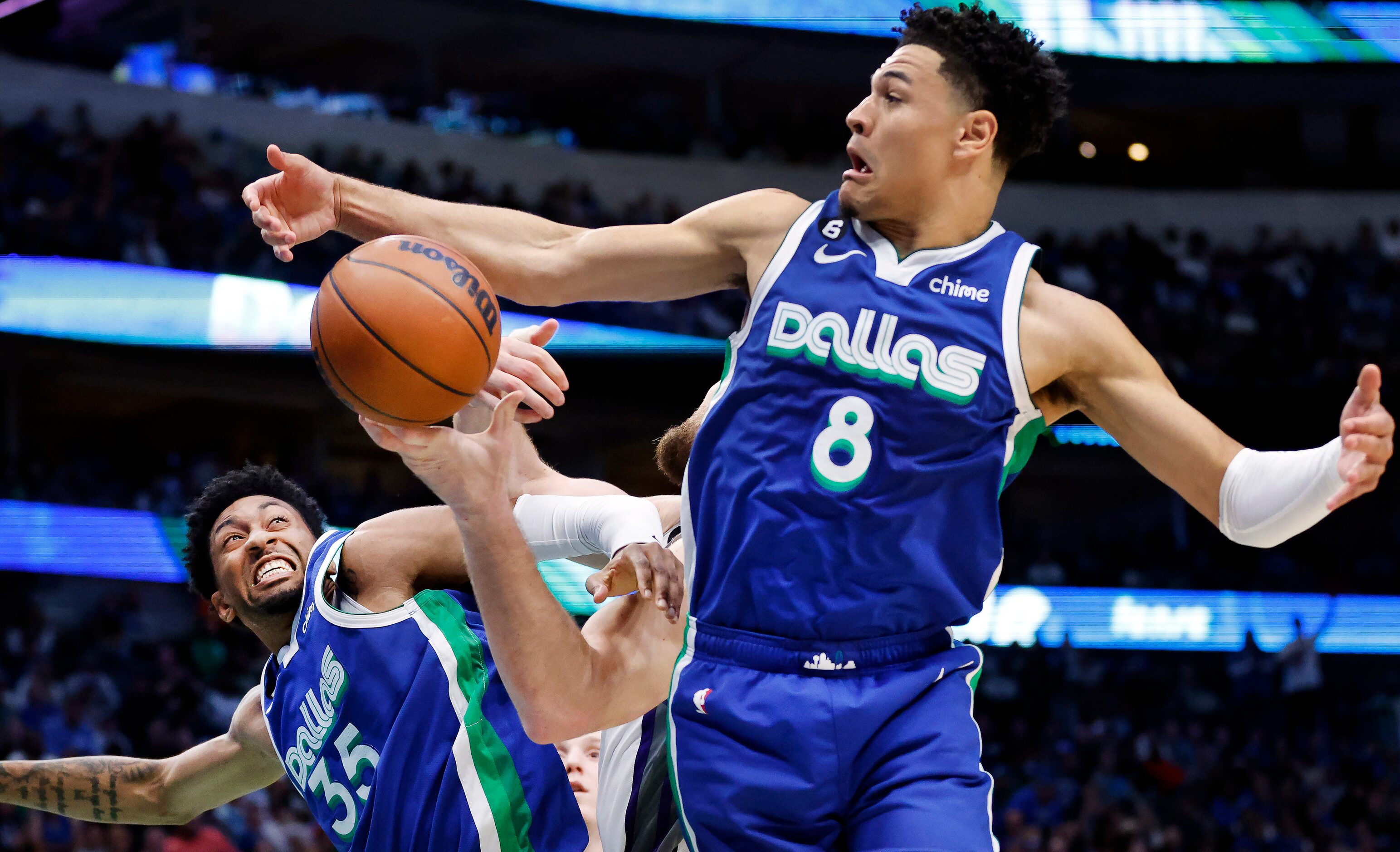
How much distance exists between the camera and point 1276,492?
8.42ft

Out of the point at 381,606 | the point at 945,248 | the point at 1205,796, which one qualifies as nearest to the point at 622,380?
the point at 1205,796

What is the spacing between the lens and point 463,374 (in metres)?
2.46

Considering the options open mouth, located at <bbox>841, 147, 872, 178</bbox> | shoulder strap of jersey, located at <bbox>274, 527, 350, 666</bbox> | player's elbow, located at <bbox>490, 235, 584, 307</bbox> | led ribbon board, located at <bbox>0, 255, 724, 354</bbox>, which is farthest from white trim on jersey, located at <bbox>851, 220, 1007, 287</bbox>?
led ribbon board, located at <bbox>0, 255, 724, 354</bbox>

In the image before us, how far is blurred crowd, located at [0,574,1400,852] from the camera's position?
33.7 ft

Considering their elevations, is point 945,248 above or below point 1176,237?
above

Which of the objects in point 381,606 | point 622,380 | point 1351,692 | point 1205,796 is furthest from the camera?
point 622,380

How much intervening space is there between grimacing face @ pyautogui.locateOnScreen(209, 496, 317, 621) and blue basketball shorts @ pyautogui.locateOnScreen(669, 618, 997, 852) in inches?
70.7

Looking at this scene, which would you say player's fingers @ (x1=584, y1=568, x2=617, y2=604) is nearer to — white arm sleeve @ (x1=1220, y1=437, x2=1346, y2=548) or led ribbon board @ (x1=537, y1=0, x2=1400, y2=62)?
white arm sleeve @ (x1=1220, y1=437, x2=1346, y2=548)

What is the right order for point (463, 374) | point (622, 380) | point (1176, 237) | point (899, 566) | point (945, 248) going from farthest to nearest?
point (1176, 237), point (622, 380), point (945, 248), point (899, 566), point (463, 374)

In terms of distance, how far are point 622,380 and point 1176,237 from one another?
25.3 ft

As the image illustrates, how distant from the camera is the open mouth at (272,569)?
4.05 m

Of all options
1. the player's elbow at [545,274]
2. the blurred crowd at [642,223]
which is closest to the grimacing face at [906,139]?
the player's elbow at [545,274]

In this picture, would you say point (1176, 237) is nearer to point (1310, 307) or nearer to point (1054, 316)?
point (1310, 307)

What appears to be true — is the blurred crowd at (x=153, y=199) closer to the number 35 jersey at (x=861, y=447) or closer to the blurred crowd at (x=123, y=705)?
the blurred crowd at (x=123, y=705)
